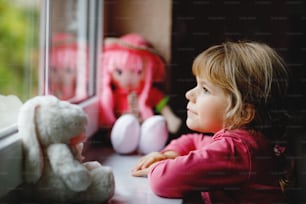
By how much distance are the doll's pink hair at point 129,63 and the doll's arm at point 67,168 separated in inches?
12.2

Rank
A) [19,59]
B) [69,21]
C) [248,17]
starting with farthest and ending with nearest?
1. [69,21]
2. [248,17]
3. [19,59]

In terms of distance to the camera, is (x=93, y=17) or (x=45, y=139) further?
(x=93, y=17)

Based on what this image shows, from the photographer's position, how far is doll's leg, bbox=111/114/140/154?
787 mm

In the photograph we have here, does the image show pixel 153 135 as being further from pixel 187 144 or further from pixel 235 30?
pixel 235 30

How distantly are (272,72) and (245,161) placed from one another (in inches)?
4.4

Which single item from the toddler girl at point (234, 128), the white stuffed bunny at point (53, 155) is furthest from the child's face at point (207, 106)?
the white stuffed bunny at point (53, 155)

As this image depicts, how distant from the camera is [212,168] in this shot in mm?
561

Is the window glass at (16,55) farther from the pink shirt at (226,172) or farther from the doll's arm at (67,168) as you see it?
the pink shirt at (226,172)

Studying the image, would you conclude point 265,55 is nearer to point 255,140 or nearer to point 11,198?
point 255,140

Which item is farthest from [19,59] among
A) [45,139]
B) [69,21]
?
[69,21]

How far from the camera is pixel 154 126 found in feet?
2.67

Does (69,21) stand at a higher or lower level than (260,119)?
higher

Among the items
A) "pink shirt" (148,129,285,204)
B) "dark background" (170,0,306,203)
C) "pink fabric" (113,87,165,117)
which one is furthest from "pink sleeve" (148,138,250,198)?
"pink fabric" (113,87,165,117)

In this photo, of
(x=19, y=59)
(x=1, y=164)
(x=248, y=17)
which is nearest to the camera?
(x=1, y=164)
